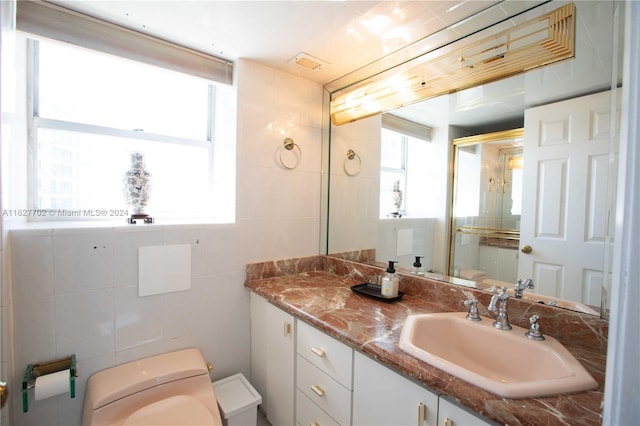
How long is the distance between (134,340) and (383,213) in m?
1.55

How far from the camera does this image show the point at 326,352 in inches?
46.2

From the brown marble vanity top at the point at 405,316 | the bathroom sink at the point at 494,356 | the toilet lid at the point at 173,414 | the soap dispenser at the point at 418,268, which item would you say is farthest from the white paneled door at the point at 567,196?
the toilet lid at the point at 173,414

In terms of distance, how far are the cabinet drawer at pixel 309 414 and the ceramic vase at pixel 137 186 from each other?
121 centimetres

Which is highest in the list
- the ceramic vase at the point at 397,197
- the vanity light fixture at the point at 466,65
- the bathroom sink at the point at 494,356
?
the vanity light fixture at the point at 466,65

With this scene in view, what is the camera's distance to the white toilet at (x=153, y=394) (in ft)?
3.71

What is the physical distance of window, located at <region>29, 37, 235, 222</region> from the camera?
138 centimetres

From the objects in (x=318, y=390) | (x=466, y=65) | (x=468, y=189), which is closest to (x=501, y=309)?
(x=468, y=189)

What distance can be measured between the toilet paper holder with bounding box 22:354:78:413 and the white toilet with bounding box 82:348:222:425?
0.09 meters

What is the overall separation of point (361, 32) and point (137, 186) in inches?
54.6

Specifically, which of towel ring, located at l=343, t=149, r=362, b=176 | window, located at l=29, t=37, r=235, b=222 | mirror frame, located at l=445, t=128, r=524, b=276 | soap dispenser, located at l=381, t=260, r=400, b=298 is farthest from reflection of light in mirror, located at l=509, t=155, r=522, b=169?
window, located at l=29, t=37, r=235, b=222

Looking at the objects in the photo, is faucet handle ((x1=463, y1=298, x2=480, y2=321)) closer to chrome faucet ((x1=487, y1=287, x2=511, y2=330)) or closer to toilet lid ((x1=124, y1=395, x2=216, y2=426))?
chrome faucet ((x1=487, y1=287, x2=511, y2=330))

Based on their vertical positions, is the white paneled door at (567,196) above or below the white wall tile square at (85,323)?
above

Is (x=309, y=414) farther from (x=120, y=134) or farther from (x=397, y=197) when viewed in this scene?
(x=120, y=134)

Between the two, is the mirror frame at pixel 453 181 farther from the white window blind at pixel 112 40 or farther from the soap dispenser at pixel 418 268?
the white window blind at pixel 112 40
